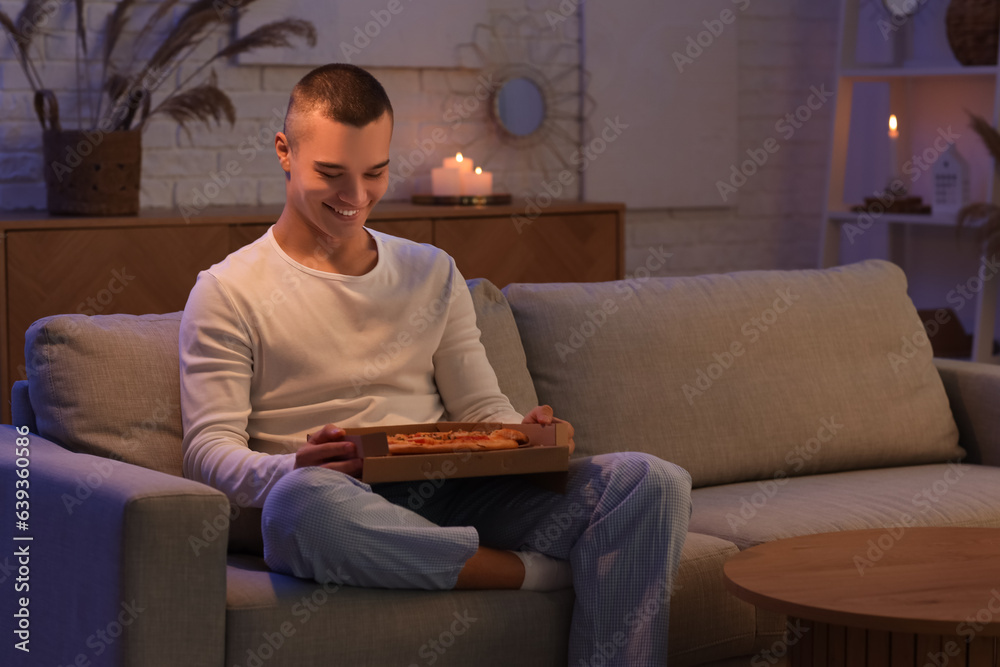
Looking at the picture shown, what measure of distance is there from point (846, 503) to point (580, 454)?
49 cm

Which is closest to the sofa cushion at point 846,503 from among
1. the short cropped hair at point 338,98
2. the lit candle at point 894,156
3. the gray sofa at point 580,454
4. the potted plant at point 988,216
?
the gray sofa at point 580,454

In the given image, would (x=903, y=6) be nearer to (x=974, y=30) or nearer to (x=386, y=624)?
(x=974, y=30)

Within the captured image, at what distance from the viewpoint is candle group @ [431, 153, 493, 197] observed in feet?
12.2

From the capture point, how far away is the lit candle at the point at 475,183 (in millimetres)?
3703

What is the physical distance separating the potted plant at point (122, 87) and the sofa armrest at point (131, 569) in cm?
154

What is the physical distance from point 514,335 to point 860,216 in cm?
209

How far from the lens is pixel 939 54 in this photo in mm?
4328

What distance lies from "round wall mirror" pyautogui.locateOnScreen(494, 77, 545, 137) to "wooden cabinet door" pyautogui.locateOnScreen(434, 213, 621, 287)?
0.53 m

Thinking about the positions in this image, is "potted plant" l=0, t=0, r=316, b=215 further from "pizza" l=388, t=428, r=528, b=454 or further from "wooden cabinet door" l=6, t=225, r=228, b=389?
"pizza" l=388, t=428, r=528, b=454

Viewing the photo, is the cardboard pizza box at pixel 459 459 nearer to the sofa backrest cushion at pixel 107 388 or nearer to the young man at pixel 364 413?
the young man at pixel 364 413

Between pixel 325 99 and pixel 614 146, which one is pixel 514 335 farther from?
pixel 614 146

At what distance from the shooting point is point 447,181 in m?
3.72

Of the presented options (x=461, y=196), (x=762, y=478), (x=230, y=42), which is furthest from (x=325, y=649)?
(x=230, y=42)

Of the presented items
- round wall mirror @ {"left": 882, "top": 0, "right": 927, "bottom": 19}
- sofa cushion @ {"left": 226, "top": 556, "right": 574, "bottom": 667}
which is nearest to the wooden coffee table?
sofa cushion @ {"left": 226, "top": 556, "right": 574, "bottom": 667}
